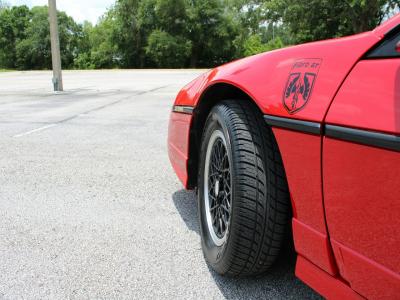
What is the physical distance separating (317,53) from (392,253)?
2.44 ft

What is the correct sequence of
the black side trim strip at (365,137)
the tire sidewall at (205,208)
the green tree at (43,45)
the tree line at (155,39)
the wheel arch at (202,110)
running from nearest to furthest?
the black side trim strip at (365,137), the tire sidewall at (205,208), the wheel arch at (202,110), the tree line at (155,39), the green tree at (43,45)

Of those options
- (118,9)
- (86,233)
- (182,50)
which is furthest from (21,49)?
(86,233)

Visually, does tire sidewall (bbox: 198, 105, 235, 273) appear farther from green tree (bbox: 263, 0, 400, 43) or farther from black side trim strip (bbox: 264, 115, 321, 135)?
green tree (bbox: 263, 0, 400, 43)

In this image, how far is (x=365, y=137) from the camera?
1.29 meters

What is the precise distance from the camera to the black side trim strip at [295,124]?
4.96 feet

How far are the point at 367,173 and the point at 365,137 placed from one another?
102mm

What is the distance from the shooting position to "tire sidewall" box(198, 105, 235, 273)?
1994 mm

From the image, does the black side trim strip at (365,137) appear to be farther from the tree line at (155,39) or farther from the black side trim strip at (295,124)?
the tree line at (155,39)

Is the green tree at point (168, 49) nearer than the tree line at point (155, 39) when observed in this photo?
Yes

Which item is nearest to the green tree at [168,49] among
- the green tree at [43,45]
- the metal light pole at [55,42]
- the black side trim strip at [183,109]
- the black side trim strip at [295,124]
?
the green tree at [43,45]

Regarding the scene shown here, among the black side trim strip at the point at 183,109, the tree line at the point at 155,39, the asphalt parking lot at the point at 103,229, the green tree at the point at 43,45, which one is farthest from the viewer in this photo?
the green tree at the point at 43,45

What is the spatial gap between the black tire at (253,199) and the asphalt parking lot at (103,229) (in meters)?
0.23

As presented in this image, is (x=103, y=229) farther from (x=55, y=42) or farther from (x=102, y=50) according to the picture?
(x=102, y=50)

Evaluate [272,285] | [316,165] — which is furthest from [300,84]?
[272,285]
